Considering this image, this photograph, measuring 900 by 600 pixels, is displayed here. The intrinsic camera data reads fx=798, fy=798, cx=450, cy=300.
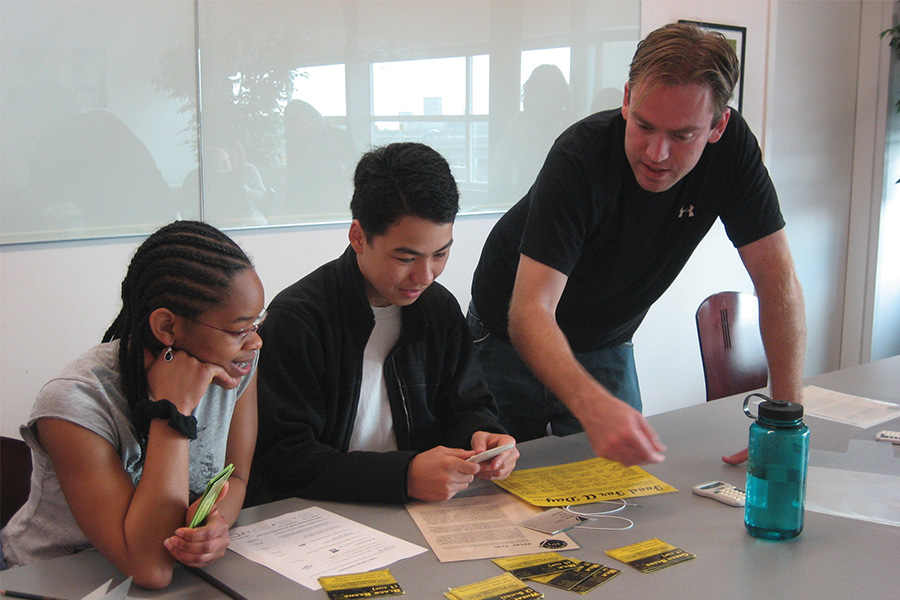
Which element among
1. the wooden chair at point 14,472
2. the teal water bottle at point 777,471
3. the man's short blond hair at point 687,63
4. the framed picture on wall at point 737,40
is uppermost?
the framed picture on wall at point 737,40

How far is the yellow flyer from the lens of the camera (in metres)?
1.34

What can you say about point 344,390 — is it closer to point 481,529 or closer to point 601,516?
point 481,529

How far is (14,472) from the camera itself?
1.49 metres

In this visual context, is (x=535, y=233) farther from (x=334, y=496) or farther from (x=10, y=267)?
(x=10, y=267)

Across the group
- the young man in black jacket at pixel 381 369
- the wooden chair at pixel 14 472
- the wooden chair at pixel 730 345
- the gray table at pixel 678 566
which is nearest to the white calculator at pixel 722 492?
the gray table at pixel 678 566

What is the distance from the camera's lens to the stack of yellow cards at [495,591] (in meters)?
1.00

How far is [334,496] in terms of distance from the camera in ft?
4.35

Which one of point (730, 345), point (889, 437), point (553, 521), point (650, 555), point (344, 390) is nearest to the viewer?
point (650, 555)

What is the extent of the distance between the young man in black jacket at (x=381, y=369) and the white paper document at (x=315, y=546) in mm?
94

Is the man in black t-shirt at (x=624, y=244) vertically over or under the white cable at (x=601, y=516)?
over

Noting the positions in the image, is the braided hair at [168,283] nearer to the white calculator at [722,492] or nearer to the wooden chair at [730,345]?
the white calculator at [722,492]

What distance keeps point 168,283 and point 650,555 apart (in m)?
0.81

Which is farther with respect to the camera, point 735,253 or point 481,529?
point 735,253

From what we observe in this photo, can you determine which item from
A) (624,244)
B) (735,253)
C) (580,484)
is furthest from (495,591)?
(735,253)
